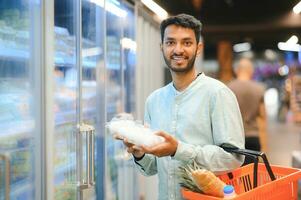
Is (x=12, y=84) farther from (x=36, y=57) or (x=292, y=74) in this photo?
(x=292, y=74)

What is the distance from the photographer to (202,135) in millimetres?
1810

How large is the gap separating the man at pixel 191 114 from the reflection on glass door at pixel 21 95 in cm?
81

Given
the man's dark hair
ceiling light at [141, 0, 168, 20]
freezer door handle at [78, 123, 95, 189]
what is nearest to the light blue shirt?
the man's dark hair

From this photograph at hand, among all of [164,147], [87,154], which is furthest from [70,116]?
[164,147]

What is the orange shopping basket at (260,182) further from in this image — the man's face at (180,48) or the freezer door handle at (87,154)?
the freezer door handle at (87,154)

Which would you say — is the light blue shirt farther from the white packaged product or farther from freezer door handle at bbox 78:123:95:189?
freezer door handle at bbox 78:123:95:189

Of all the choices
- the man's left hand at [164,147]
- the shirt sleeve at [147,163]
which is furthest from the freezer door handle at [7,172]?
the man's left hand at [164,147]

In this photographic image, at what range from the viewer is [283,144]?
1078 cm

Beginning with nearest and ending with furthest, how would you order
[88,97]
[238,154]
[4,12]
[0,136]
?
[238,154] < [0,136] < [4,12] < [88,97]

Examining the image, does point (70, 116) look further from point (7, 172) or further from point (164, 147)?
point (164, 147)

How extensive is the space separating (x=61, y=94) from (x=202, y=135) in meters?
1.37

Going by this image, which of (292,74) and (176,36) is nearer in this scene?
(176,36)

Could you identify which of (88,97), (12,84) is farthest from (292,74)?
(12,84)

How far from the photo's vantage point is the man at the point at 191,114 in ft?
5.63
